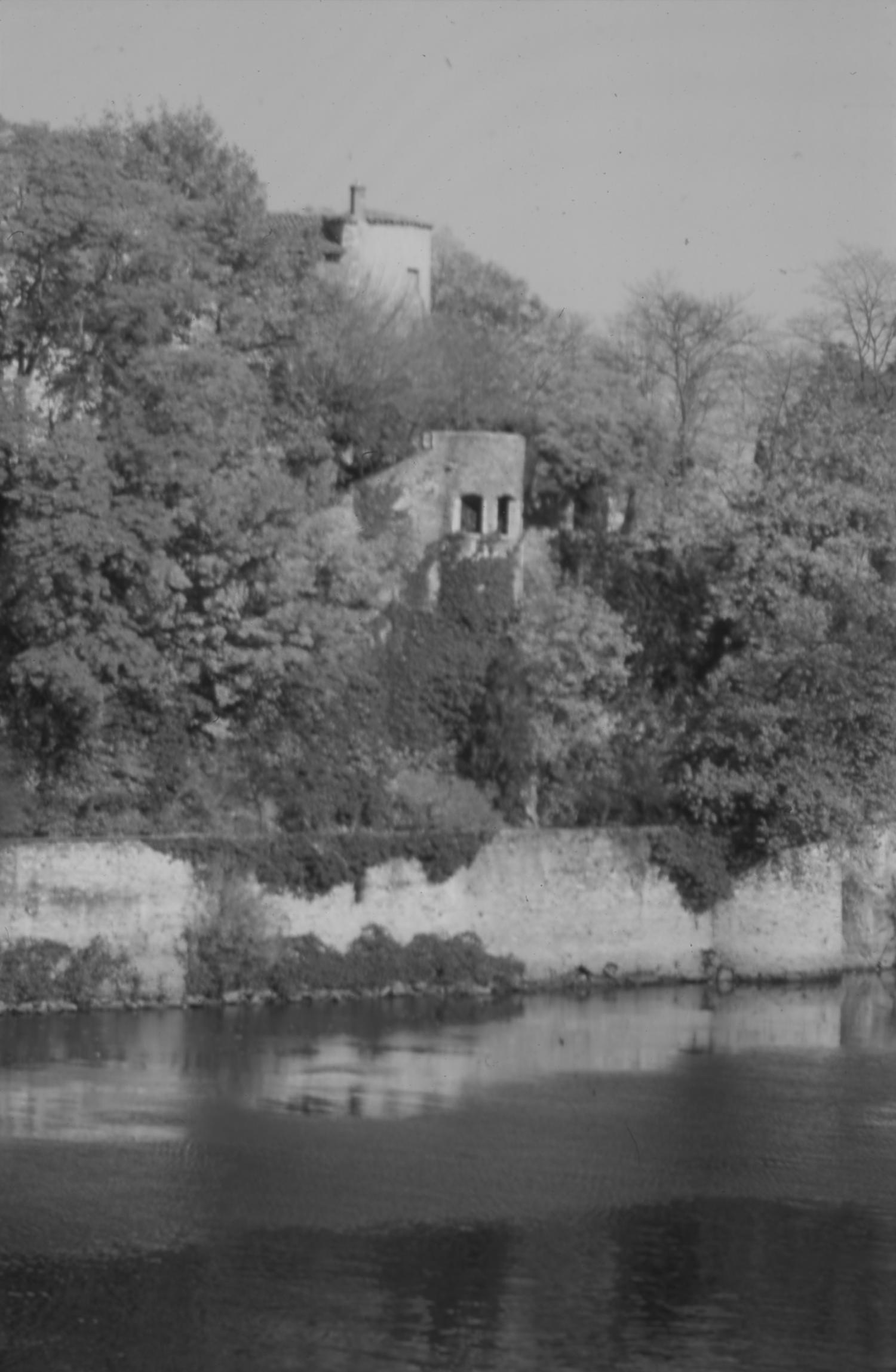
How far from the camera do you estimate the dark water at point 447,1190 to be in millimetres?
22156

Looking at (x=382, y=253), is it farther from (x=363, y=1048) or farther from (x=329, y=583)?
(x=363, y=1048)

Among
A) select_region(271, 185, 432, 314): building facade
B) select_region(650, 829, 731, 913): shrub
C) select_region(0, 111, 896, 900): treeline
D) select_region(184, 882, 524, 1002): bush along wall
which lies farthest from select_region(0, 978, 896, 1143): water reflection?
select_region(271, 185, 432, 314): building facade

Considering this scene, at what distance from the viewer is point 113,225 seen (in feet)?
120

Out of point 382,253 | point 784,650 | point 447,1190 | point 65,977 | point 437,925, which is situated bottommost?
point 447,1190

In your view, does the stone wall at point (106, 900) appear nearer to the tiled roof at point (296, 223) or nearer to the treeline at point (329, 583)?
the treeline at point (329, 583)

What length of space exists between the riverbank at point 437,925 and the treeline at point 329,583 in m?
0.71

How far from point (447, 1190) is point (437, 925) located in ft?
34.2

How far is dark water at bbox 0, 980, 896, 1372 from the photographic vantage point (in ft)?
72.7

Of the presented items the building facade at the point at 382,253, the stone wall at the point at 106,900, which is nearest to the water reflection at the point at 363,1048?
the stone wall at the point at 106,900

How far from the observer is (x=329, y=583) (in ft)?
130

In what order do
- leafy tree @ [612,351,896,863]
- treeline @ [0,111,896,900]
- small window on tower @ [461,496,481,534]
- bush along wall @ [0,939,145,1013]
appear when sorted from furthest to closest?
small window on tower @ [461,496,481,534] < leafy tree @ [612,351,896,863] < treeline @ [0,111,896,900] < bush along wall @ [0,939,145,1013]

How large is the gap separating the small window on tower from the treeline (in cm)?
132

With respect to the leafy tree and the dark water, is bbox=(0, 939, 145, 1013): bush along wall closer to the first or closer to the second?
the dark water

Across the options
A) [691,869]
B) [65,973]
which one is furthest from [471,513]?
[65,973]
